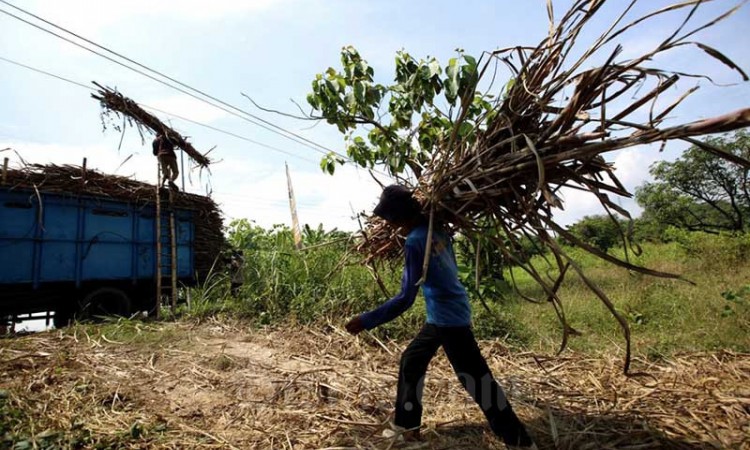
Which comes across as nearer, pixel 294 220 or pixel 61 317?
pixel 61 317

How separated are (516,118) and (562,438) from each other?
2.07 meters

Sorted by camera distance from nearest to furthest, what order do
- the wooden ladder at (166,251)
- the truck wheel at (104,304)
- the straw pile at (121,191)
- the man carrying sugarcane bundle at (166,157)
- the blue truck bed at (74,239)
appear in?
the blue truck bed at (74,239) → the straw pile at (121,191) → the truck wheel at (104,304) → the wooden ladder at (166,251) → the man carrying sugarcane bundle at (166,157)

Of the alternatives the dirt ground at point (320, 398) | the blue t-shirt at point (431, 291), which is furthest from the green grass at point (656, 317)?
the blue t-shirt at point (431, 291)

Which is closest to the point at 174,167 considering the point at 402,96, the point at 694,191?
the point at 402,96

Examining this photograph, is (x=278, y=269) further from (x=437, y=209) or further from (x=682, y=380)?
A: (x=682, y=380)

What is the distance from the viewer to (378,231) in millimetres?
3305

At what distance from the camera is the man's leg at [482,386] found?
240 centimetres

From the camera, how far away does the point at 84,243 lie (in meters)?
Result: 6.88

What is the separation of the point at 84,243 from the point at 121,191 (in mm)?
1116

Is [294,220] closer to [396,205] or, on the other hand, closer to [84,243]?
[84,243]

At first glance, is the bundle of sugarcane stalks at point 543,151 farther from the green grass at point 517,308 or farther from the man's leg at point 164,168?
the man's leg at point 164,168

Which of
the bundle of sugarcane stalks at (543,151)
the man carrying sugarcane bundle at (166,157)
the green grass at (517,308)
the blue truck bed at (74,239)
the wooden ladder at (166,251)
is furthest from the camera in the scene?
the man carrying sugarcane bundle at (166,157)

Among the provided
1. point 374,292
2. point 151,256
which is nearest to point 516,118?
point 374,292

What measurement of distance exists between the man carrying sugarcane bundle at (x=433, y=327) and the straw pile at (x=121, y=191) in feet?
21.4
